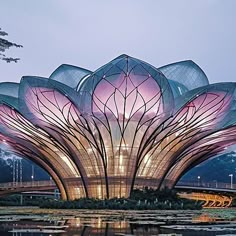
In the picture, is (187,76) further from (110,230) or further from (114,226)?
(110,230)

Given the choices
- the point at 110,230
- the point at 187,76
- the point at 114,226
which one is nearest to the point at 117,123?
the point at 187,76

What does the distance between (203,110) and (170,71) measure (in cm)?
1054

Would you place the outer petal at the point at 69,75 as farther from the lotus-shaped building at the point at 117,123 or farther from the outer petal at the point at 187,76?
the outer petal at the point at 187,76

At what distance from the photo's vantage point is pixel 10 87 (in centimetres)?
5903

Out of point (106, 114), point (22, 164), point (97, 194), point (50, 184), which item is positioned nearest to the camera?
point (106, 114)

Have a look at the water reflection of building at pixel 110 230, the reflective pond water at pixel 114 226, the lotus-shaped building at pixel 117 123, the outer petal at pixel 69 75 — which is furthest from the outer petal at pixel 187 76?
the water reflection of building at pixel 110 230

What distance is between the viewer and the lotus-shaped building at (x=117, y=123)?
161ft

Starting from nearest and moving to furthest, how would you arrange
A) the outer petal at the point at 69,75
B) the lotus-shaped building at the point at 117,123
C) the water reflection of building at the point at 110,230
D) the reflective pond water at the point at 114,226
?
1. the water reflection of building at the point at 110,230
2. the reflective pond water at the point at 114,226
3. the lotus-shaped building at the point at 117,123
4. the outer petal at the point at 69,75

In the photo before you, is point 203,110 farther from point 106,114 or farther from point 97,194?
point 97,194

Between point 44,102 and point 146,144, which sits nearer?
point 44,102

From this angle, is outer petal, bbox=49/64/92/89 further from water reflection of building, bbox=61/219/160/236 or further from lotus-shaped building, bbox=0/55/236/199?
water reflection of building, bbox=61/219/160/236

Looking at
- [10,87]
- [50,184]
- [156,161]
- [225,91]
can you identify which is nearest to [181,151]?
→ [156,161]

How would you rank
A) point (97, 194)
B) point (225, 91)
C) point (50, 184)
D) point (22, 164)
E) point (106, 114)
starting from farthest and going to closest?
point (22, 164) < point (50, 184) < point (97, 194) < point (106, 114) < point (225, 91)

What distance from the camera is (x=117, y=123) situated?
54.0m
